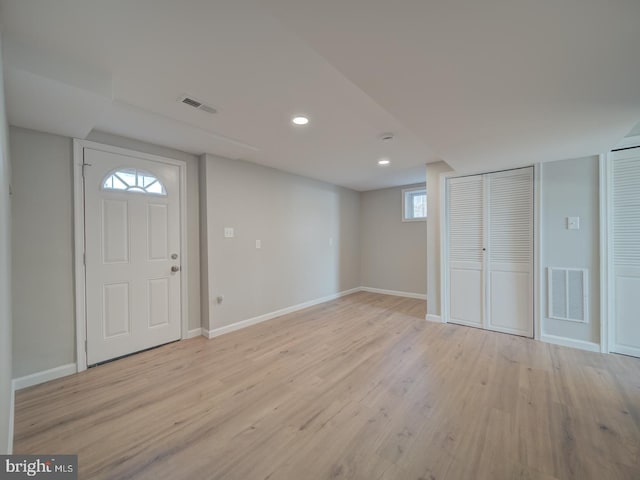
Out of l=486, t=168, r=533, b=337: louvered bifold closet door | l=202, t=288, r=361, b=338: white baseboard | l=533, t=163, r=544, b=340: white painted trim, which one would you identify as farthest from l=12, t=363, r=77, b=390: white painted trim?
l=533, t=163, r=544, b=340: white painted trim

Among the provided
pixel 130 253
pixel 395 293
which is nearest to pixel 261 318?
pixel 130 253

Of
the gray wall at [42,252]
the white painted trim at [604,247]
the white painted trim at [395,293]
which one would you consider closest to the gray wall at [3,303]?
the gray wall at [42,252]

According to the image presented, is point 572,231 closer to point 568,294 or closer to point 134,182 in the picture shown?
point 568,294

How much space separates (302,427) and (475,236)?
3279 mm

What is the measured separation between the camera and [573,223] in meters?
3.02

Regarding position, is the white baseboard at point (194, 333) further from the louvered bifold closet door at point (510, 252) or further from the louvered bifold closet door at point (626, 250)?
the louvered bifold closet door at point (626, 250)

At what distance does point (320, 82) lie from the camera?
1872mm

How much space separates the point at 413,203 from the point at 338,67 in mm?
4748

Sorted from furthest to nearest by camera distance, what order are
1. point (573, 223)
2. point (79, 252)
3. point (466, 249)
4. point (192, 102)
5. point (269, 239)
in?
point (269, 239), point (466, 249), point (573, 223), point (79, 252), point (192, 102)

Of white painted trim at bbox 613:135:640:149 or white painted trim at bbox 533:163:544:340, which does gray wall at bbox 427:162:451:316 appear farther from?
white painted trim at bbox 613:135:640:149

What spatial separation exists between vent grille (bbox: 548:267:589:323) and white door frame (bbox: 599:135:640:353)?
0.14 m

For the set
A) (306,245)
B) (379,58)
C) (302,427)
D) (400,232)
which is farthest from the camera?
(400,232)

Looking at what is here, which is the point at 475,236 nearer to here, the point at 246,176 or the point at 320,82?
the point at 320,82

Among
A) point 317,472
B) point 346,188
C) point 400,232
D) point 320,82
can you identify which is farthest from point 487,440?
point 346,188
